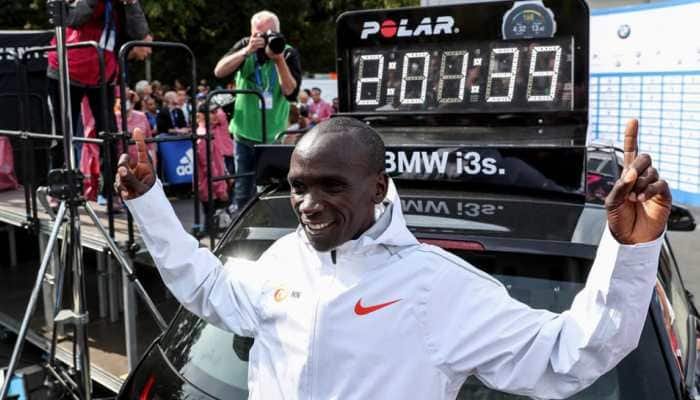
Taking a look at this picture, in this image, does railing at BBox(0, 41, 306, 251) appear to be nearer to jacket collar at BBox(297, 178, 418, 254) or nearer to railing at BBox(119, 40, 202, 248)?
railing at BBox(119, 40, 202, 248)

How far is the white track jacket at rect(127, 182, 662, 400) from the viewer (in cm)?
149

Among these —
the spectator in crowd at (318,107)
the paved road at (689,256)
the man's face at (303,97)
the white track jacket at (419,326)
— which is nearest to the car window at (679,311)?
the white track jacket at (419,326)

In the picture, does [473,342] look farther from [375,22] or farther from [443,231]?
[375,22]

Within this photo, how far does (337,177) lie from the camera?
1715 mm

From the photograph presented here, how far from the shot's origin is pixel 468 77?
4309 millimetres

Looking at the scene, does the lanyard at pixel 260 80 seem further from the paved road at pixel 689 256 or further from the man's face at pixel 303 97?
the man's face at pixel 303 97

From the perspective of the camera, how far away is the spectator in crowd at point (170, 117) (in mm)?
12410

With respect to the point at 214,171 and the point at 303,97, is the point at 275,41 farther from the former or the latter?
the point at 303,97

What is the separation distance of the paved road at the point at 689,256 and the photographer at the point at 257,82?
4232 mm

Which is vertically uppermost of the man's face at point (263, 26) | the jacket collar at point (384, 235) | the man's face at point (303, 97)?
the man's face at point (263, 26)

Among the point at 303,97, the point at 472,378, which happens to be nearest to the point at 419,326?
the point at 472,378

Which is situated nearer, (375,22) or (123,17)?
(375,22)

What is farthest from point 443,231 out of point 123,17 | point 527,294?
point 123,17

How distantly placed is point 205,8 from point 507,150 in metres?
23.0
